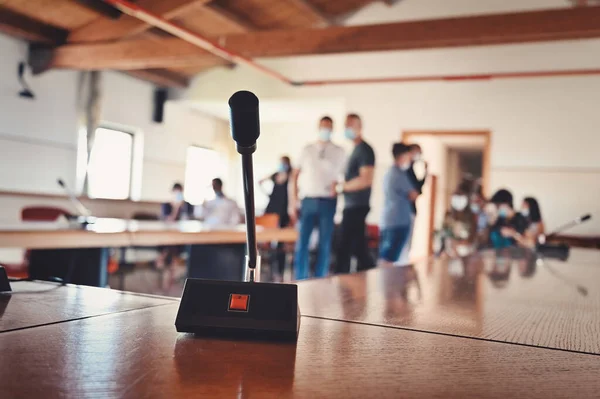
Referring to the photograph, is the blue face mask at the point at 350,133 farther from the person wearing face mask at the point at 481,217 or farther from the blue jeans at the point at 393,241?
the person wearing face mask at the point at 481,217

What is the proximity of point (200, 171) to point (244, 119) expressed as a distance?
952 cm

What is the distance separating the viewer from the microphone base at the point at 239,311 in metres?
0.55

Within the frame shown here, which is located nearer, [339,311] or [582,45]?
[339,311]

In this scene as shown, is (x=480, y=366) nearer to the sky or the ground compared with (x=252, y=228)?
nearer to the ground

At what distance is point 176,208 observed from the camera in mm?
7668

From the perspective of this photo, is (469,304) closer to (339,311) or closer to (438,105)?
(339,311)

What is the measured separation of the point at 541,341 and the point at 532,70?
7.25 metres

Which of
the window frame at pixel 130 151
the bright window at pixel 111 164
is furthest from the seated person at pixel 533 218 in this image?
the bright window at pixel 111 164

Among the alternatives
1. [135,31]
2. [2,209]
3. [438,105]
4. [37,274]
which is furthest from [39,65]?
[438,105]

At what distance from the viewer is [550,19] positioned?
462 cm

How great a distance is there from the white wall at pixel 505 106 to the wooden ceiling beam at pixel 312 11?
438mm

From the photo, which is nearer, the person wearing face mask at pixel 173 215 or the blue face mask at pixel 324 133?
the blue face mask at pixel 324 133

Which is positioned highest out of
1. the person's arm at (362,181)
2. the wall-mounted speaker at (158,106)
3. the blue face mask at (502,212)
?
the wall-mounted speaker at (158,106)

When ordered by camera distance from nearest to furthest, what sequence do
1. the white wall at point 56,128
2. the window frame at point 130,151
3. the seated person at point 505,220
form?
the seated person at point 505,220 → the white wall at point 56,128 → the window frame at point 130,151
